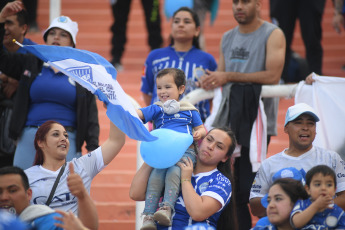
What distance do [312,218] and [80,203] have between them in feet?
4.68

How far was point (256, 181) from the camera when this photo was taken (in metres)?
5.25

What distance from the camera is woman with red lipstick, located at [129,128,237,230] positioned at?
485 cm

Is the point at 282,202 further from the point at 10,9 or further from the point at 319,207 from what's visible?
the point at 10,9

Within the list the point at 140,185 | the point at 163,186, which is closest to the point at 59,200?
the point at 140,185

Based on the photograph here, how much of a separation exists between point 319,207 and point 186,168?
3.44 ft

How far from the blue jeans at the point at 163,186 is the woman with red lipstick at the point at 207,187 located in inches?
1.9

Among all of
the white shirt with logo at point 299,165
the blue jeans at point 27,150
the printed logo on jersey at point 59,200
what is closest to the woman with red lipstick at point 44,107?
the blue jeans at point 27,150

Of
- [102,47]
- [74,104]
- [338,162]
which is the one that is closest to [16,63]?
[74,104]

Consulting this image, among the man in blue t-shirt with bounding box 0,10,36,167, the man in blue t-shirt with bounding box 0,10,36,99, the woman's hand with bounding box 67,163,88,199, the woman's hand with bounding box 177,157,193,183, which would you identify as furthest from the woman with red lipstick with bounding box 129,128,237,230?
the man in blue t-shirt with bounding box 0,10,36,99

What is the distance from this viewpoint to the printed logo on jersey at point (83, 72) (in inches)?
202

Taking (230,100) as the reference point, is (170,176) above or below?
below

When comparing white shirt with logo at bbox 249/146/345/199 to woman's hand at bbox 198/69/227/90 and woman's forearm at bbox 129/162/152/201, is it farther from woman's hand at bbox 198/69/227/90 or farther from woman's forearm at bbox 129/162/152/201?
woman's hand at bbox 198/69/227/90

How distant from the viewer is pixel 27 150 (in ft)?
19.1

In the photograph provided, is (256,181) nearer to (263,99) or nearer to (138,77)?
(263,99)
